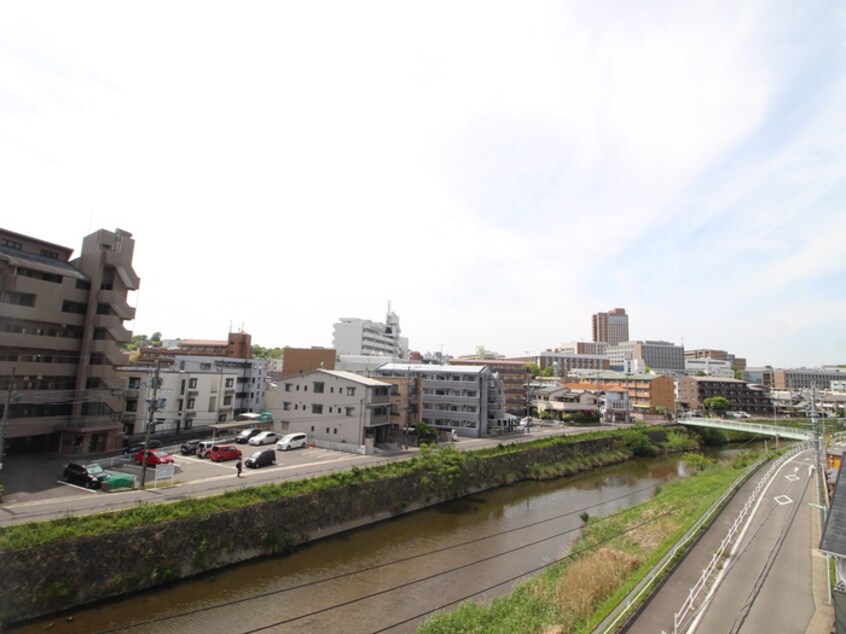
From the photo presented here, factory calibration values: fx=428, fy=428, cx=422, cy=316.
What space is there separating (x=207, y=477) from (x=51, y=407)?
14.2 m

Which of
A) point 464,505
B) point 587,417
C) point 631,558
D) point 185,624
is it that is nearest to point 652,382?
point 587,417

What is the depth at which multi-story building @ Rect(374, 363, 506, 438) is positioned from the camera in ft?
162

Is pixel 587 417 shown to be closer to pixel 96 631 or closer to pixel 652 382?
pixel 652 382

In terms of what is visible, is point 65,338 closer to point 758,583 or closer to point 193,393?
point 193,393

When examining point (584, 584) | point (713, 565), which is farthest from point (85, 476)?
point (713, 565)

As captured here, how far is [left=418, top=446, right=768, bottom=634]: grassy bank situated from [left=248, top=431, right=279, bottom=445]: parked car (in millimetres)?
A: 24747

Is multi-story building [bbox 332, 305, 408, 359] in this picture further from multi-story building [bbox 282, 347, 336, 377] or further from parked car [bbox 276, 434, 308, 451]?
parked car [bbox 276, 434, 308, 451]

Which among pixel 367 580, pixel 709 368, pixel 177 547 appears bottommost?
pixel 367 580

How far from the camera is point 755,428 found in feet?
173

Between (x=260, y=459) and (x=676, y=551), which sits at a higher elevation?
(x=260, y=459)

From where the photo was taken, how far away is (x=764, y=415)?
81.3 m

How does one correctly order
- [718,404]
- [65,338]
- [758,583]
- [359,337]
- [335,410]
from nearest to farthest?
[758,583], [65,338], [335,410], [718,404], [359,337]

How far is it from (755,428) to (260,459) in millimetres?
57360

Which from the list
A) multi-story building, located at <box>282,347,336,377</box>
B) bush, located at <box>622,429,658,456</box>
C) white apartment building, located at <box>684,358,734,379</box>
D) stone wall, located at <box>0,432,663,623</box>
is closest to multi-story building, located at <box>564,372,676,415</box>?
bush, located at <box>622,429,658,456</box>
